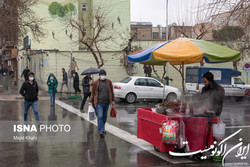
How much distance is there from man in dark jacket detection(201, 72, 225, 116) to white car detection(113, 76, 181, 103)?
1269cm

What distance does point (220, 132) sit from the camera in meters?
7.23

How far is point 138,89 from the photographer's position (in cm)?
2042

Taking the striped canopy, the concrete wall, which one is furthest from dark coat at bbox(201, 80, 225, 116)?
the concrete wall

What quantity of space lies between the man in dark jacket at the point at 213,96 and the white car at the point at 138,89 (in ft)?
41.6

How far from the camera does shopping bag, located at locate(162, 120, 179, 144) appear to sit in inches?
272

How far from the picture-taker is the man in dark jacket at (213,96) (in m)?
A: 7.34

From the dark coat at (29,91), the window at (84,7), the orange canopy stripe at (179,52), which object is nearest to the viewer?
the orange canopy stripe at (179,52)

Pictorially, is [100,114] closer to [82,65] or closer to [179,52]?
[179,52]

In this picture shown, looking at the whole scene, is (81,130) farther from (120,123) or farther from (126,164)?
(126,164)

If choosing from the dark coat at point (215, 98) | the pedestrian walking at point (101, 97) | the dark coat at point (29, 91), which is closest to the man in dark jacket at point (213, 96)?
the dark coat at point (215, 98)

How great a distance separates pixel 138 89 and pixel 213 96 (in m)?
13.1

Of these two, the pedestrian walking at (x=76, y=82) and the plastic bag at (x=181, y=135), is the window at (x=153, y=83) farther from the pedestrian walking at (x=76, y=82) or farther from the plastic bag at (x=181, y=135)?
the plastic bag at (x=181, y=135)

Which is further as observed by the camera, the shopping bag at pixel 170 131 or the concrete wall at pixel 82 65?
the concrete wall at pixel 82 65

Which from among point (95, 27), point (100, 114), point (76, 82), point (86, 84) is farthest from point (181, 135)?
point (95, 27)
